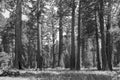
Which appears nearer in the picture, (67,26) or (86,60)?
(67,26)

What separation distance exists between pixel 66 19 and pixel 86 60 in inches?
605

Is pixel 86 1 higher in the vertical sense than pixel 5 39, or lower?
higher

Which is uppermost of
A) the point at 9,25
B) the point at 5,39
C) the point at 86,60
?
the point at 9,25

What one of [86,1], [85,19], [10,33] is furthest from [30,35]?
[86,1]

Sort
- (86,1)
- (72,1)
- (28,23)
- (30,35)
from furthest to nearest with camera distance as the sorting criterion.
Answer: (30,35) → (28,23) → (86,1) → (72,1)

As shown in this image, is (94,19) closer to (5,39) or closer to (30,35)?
(30,35)

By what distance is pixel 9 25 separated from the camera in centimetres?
3019

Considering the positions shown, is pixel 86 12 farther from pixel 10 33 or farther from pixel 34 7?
pixel 10 33

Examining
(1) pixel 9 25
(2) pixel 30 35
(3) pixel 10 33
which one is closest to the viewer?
(1) pixel 9 25

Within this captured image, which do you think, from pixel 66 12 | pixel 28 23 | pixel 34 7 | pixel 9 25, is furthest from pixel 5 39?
pixel 66 12

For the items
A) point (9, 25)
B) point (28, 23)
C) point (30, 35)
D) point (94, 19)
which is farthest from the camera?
point (30, 35)

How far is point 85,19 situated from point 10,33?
18.1 meters

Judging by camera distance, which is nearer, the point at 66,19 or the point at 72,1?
→ the point at 72,1

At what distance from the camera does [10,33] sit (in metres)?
33.7
